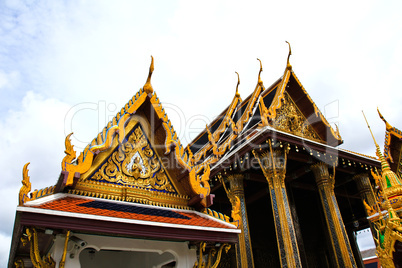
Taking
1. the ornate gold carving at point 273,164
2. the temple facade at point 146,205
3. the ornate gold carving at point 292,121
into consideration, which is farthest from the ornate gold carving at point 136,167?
the ornate gold carving at point 292,121

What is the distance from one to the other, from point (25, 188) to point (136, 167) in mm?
1437

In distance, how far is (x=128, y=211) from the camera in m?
3.42

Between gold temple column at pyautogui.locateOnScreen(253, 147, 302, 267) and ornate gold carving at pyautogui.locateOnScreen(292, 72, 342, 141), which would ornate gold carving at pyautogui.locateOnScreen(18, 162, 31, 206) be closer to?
gold temple column at pyautogui.locateOnScreen(253, 147, 302, 267)

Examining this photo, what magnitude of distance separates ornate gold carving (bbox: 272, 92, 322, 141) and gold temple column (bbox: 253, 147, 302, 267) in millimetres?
1090

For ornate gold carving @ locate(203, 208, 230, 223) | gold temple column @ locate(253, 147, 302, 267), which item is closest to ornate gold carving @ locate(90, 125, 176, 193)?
ornate gold carving @ locate(203, 208, 230, 223)

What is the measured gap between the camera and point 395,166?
9.85m

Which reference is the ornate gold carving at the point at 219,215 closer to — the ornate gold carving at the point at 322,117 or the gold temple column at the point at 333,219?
the gold temple column at the point at 333,219

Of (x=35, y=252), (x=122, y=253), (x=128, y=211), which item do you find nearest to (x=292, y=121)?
(x=122, y=253)

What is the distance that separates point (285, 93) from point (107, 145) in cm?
730

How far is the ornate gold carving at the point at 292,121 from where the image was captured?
29.4 feet

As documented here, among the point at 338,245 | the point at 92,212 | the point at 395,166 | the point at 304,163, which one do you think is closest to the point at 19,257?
the point at 92,212

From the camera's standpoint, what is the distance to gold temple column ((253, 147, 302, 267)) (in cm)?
652

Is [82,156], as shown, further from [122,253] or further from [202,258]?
[122,253]

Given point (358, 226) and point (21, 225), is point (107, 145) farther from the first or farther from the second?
point (358, 226)
